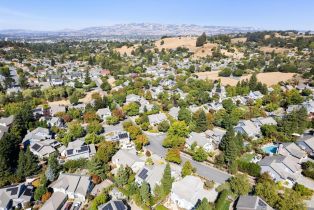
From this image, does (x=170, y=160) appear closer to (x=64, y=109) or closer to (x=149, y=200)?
(x=149, y=200)

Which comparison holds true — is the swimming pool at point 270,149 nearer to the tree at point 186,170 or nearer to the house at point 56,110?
the tree at point 186,170

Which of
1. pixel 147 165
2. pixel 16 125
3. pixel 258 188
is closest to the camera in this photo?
pixel 258 188

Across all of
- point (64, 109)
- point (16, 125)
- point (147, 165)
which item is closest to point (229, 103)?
point (147, 165)

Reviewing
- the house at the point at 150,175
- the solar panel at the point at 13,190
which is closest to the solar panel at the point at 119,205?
the house at the point at 150,175

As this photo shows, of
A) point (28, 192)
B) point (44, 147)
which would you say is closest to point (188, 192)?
point (28, 192)

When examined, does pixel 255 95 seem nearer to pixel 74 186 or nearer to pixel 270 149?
pixel 270 149
